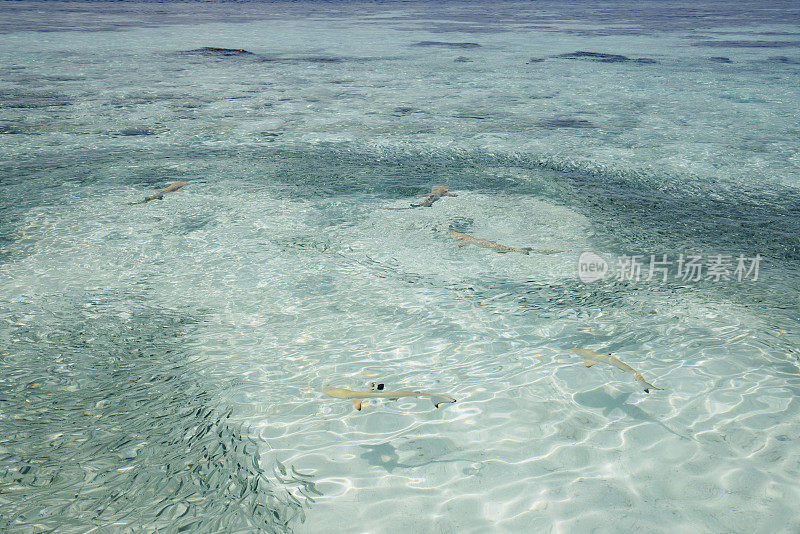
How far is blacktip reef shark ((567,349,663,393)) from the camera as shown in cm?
356

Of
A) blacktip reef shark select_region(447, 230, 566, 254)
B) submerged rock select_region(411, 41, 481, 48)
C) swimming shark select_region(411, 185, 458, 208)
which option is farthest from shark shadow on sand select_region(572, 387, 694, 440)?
submerged rock select_region(411, 41, 481, 48)

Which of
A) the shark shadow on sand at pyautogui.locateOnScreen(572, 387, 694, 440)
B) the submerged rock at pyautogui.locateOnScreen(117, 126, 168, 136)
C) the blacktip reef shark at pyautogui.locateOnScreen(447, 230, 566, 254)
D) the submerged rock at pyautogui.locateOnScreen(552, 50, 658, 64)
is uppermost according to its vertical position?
the submerged rock at pyautogui.locateOnScreen(552, 50, 658, 64)

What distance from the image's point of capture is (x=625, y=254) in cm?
534

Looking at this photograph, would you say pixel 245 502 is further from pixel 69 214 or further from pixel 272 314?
pixel 69 214

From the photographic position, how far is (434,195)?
21.9 feet

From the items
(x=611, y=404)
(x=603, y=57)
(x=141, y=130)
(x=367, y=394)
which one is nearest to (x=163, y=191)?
(x=141, y=130)

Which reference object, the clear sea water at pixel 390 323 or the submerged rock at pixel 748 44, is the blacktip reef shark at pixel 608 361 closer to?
the clear sea water at pixel 390 323

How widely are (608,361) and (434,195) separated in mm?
3363

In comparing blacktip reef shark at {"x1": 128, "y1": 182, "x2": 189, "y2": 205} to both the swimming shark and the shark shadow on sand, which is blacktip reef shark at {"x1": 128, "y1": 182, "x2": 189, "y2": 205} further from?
the shark shadow on sand

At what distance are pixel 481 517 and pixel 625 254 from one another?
10.7 ft

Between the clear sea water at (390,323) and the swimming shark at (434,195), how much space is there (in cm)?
28

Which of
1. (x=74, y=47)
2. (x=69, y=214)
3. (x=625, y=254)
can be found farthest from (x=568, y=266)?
(x=74, y=47)

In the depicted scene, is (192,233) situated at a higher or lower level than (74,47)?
lower

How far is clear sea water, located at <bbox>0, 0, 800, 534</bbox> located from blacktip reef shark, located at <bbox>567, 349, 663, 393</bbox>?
0.08 metres
